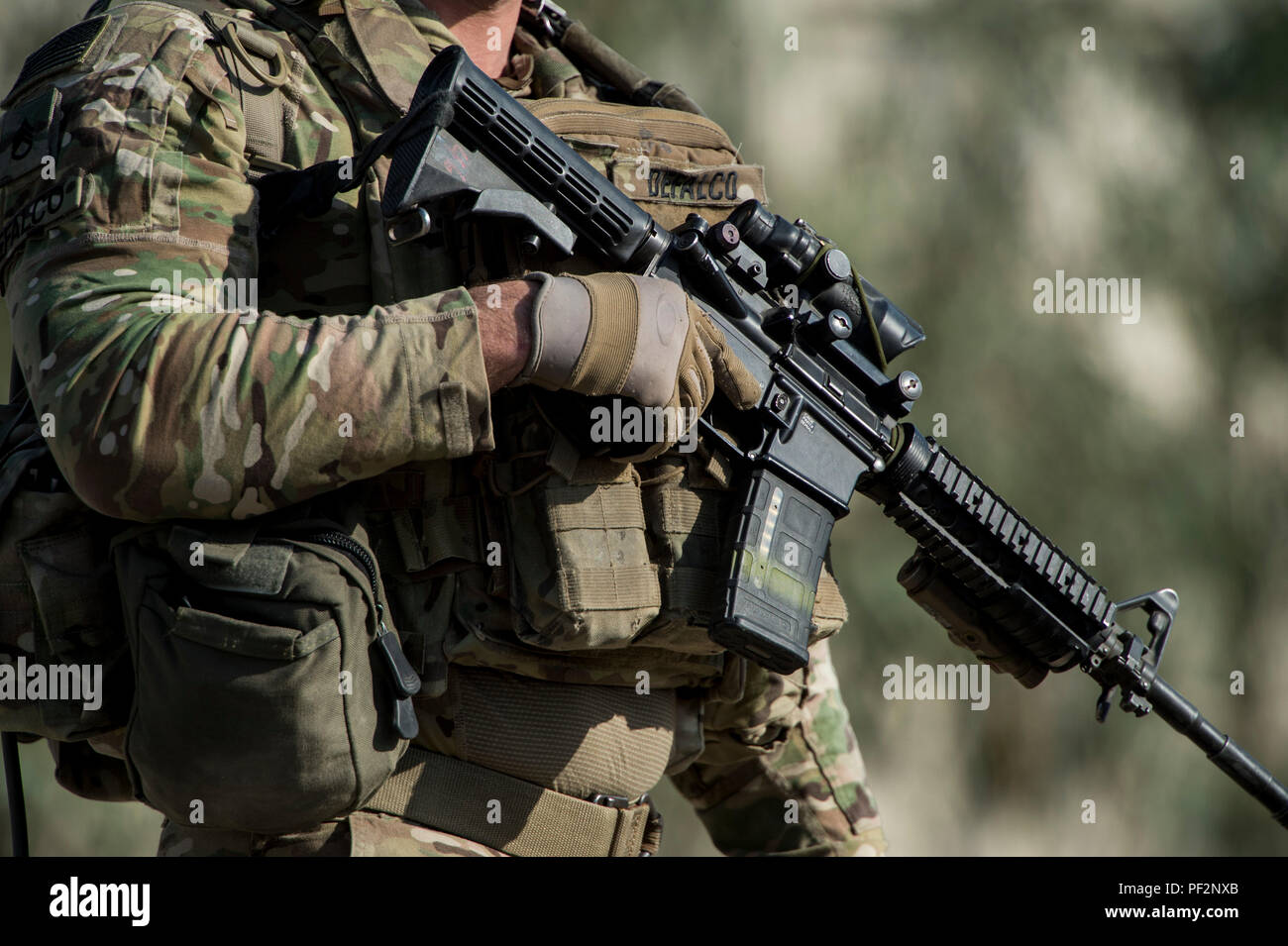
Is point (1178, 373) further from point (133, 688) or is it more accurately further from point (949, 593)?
point (133, 688)

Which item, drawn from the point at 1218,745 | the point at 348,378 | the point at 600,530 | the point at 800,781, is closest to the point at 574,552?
the point at 600,530

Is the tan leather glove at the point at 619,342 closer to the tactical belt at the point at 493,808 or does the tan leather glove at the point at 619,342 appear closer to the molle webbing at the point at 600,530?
the molle webbing at the point at 600,530

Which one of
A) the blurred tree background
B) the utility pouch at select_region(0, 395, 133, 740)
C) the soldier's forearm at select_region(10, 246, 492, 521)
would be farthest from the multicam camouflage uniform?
the blurred tree background

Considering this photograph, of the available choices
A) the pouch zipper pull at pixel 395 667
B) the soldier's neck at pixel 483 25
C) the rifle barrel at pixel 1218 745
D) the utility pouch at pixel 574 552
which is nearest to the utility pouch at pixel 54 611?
the pouch zipper pull at pixel 395 667

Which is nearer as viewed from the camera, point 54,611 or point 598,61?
point 54,611

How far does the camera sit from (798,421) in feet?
6.29

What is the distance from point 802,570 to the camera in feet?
6.24

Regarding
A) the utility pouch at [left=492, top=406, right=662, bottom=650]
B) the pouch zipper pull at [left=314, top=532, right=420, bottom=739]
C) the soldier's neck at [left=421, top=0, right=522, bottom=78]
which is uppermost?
the soldier's neck at [left=421, top=0, right=522, bottom=78]

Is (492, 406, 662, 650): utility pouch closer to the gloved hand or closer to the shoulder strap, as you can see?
the gloved hand

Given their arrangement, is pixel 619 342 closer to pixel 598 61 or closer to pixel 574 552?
pixel 574 552

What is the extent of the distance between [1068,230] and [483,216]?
2984 mm

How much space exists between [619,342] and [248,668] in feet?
1.96

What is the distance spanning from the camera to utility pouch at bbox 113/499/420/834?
4.83ft

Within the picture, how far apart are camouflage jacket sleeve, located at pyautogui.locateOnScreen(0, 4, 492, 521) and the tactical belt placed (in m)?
0.48
